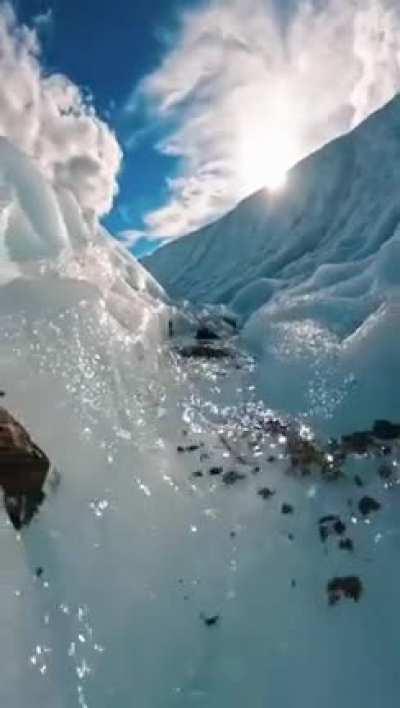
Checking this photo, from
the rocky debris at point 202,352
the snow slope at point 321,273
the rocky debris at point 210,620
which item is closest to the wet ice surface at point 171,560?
the rocky debris at point 210,620

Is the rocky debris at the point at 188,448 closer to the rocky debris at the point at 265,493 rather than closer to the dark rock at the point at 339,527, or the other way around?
the rocky debris at the point at 265,493

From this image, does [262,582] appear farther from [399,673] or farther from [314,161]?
[314,161]

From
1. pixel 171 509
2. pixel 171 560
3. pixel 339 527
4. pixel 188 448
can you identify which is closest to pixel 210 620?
pixel 171 560

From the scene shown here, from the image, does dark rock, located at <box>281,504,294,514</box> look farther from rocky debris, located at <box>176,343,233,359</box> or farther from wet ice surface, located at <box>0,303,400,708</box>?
rocky debris, located at <box>176,343,233,359</box>

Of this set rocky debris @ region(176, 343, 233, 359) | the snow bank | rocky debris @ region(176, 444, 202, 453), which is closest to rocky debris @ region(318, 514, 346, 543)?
rocky debris @ region(176, 444, 202, 453)

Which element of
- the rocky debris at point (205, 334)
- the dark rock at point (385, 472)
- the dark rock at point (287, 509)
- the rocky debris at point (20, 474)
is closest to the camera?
the rocky debris at point (20, 474)

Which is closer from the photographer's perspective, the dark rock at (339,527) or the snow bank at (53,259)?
the dark rock at (339,527)

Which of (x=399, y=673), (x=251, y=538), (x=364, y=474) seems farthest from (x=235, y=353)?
(x=399, y=673)
